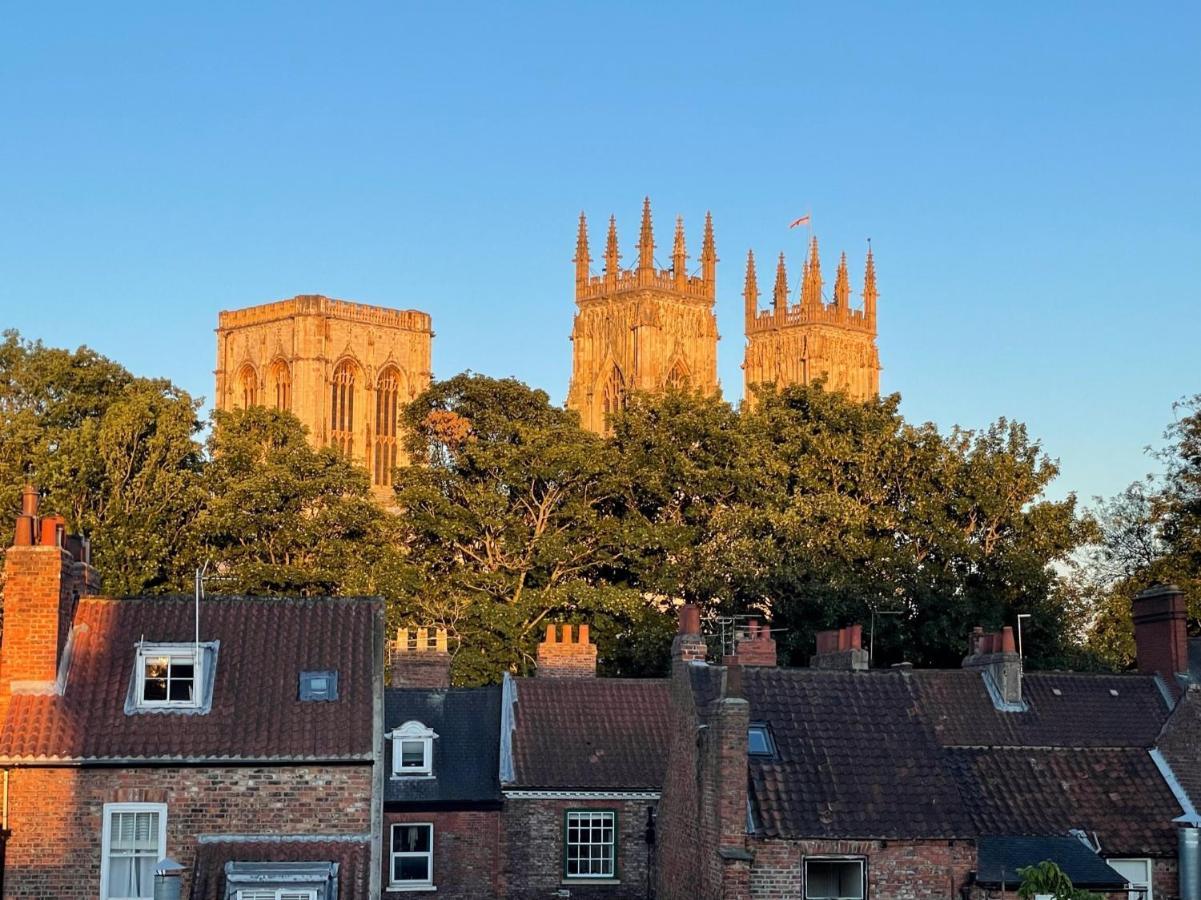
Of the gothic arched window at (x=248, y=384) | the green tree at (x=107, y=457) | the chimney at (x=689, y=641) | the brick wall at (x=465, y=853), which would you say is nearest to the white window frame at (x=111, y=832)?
the brick wall at (x=465, y=853)

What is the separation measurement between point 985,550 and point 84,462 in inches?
1140

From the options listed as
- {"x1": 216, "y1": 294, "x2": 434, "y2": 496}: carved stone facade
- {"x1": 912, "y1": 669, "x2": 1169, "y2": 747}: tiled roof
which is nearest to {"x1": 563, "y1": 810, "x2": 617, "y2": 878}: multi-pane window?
{"x1": 912, "y1": 669, "x2": 1169, "y2": 747}: tiled roof

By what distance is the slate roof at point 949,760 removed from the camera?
31953mm

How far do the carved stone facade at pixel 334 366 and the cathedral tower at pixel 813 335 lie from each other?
3531 centimetres

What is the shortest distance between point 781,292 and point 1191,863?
12634cm

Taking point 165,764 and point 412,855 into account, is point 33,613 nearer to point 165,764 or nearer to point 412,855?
point 165,764

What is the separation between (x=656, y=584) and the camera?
66.9 meters

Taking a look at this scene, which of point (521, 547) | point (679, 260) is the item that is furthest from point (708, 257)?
point (521, 547)

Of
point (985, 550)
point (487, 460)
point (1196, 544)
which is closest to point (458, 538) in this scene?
point (487, 460)

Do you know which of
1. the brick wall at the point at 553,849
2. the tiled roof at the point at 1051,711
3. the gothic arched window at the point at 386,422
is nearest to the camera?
the tiled roof at the point at 1051,711

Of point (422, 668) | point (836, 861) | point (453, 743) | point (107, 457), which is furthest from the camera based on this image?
point (107, 457)

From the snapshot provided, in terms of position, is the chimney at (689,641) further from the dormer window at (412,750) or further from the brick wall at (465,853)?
the dormer window at (412,750)

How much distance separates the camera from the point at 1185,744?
35812mm

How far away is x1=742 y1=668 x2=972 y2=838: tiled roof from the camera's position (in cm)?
3166
